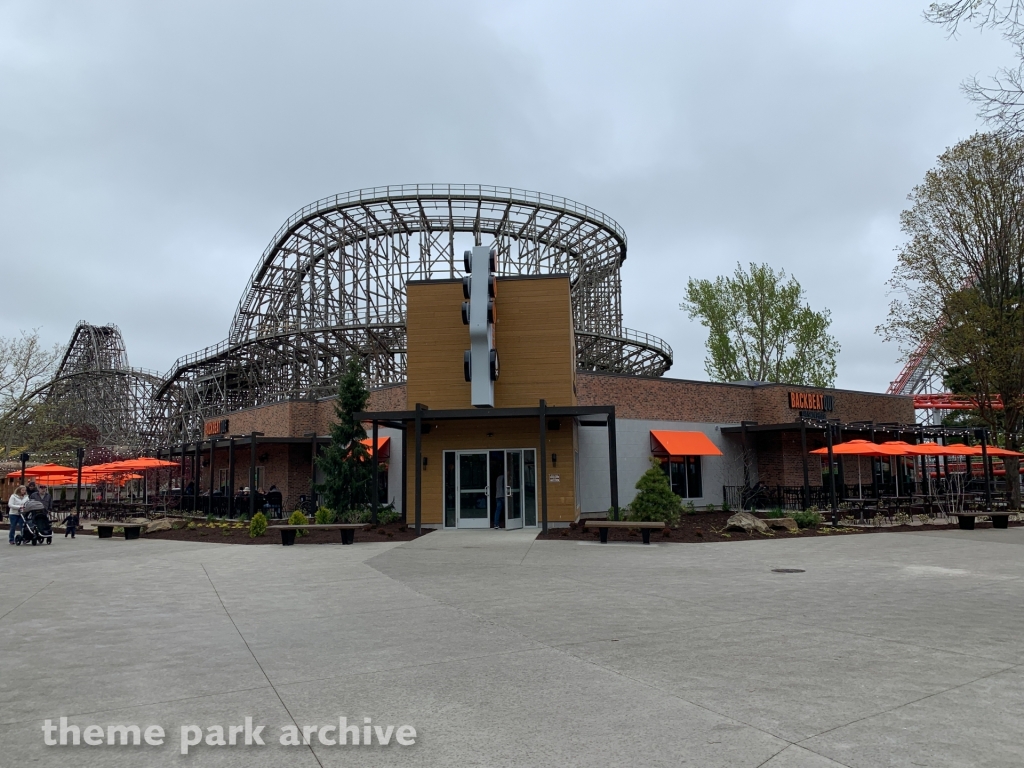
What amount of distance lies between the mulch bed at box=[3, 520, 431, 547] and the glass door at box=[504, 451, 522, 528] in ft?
7.82

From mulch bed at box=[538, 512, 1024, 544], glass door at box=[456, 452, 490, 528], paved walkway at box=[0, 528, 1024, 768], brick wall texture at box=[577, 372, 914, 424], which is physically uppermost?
brick wall texture at box=[577, 372, 914, 424]

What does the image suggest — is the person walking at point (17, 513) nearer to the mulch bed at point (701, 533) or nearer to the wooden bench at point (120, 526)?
the wooden bench at point (120, 526)

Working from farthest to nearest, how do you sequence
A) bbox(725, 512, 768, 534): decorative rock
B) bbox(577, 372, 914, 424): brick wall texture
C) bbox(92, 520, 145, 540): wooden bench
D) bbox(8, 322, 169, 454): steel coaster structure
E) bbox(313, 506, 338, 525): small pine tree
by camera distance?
bbox(8, 322, 169, 454): steel coaster structure, bbox(577, 372, 914, 424): brick wall texture, bbox(92, 520, 145, 540): wooden bench, bbox(313, 506, 338, 525): small pine tree, bbox(725, 512, 768, 534): decorative rock

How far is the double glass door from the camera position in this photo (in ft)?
64.1

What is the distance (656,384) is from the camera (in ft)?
83.4

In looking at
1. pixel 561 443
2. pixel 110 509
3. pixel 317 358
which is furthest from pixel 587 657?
pixel 317 358

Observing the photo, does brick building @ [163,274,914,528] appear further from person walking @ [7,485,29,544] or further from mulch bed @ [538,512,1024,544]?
person walking @ [7,485,29,544]

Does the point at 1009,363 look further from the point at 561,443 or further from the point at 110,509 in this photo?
the point at 110,509

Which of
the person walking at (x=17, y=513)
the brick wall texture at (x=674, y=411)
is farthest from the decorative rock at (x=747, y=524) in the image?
the person walking at (x=17, y=513)

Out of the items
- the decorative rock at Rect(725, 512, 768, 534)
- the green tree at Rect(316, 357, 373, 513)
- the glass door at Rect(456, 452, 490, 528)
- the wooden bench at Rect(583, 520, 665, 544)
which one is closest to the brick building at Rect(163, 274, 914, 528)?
the glass door at Rect(456, 452, 490, 528)

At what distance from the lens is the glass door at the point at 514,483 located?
19.6 metres

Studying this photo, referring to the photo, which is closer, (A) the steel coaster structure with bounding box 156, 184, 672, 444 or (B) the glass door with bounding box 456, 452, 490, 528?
(B) the glass door with bounding box 456, 452, 490, 528

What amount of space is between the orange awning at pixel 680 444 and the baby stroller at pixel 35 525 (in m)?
17.9

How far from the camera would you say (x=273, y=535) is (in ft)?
59.2
